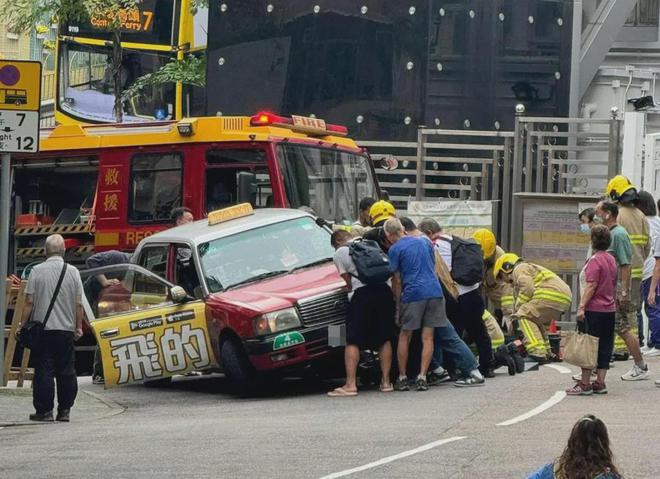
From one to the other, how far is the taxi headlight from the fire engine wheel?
461mm

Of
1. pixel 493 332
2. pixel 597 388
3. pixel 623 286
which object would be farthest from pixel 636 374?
pixel 493 332

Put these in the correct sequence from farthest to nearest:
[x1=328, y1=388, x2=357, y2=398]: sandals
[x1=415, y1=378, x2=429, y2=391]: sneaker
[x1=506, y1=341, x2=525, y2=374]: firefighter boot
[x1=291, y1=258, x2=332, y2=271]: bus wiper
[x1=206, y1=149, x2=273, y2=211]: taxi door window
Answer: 1. [x1=206, y1=149, x2=273, y2=211]: taxi door window
2. [x1=506, y1=341, x2=525, y2=374]: firefighter boot
3. [x1=291, y1=258, x2=332, y2=271]: bus wiper
4. [x1=415, y1=378, x2=429, y2=391]: sneaker
5. [x1=328, y1=388, x2=357, y2=398]: sandals

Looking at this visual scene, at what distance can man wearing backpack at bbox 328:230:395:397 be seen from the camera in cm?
1483

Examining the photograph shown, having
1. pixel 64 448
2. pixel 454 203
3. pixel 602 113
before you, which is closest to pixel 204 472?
pixel 64 448

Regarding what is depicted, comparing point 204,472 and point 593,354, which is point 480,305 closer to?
point 593,354

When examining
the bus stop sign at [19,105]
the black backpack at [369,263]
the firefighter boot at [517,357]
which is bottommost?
the firefighter boot at [517,357]

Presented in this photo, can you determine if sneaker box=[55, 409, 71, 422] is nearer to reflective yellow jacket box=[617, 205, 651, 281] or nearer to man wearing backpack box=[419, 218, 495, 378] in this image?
man wearing backpack box=[419, 218, 495, 378]

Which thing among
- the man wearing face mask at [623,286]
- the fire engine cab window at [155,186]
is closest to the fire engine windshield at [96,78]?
the fire engine cab window at [155,186]

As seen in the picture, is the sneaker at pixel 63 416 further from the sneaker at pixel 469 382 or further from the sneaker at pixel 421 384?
the sneaker at pixel 469 382

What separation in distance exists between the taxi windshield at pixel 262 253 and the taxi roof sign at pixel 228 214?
1.41 feet

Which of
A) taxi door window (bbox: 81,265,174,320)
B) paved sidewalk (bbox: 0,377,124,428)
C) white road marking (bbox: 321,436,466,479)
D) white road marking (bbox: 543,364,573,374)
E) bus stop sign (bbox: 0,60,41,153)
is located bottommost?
paved sidewalk (bbox: 0,377,124,428)

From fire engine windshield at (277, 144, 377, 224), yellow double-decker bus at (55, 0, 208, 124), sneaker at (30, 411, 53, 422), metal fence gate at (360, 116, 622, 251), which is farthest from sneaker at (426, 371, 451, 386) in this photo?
yellow double-decker bus at (55, 0, 208, 124)

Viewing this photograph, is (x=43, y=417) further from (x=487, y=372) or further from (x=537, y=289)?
(x=537, y=289)

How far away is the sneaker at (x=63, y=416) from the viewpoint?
13.9 metres
